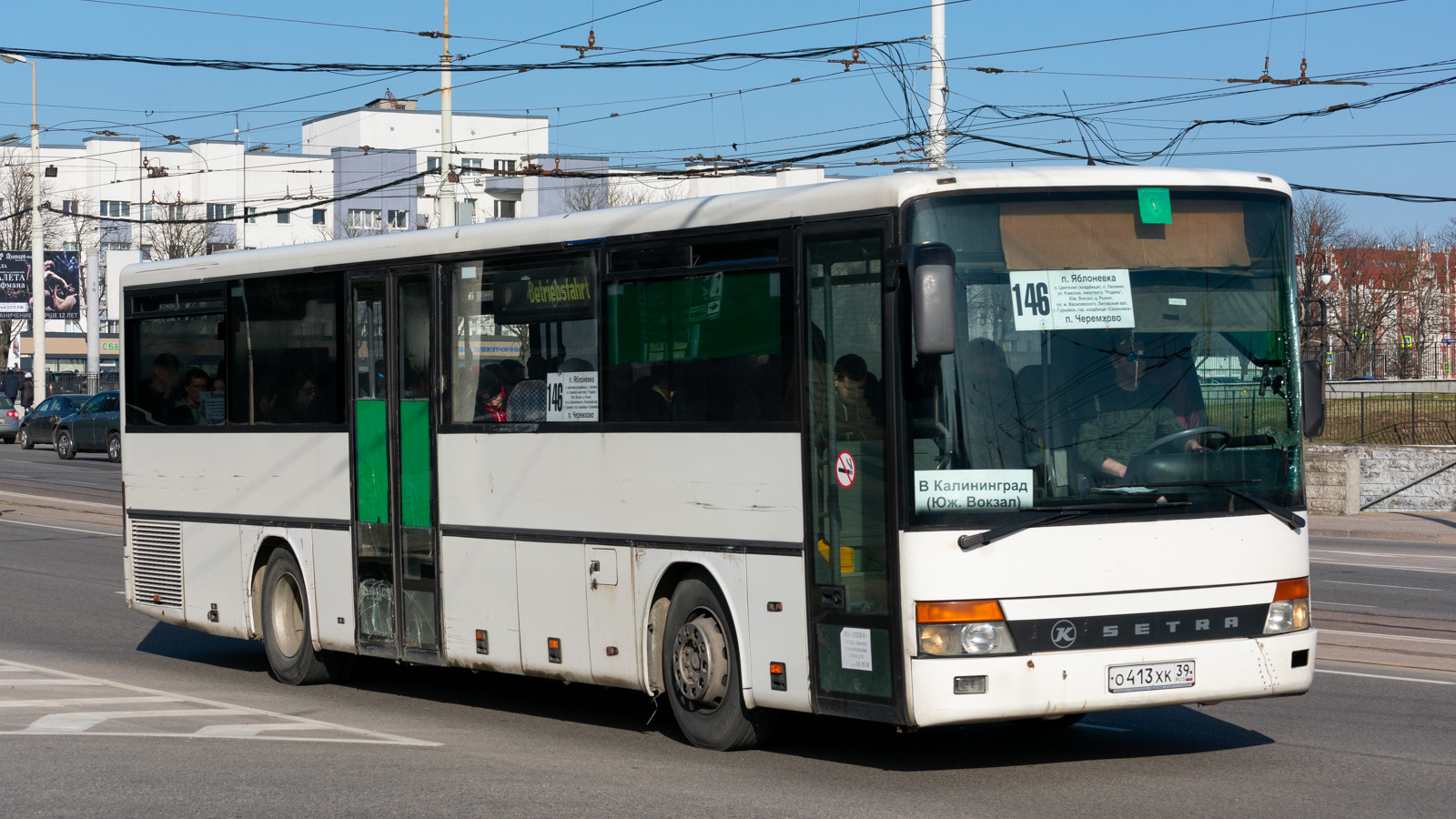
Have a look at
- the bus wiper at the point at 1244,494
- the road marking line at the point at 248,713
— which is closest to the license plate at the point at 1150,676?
the bus wiper at the point at 1244,494

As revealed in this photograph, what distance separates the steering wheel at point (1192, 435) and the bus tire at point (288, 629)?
6466 mm

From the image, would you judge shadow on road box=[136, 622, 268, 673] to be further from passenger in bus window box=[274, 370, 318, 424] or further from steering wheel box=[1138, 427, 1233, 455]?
steering wheel box=[1138, 427, 1233, 455]

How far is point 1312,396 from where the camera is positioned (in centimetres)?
804

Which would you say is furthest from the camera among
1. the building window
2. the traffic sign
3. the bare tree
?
the building window

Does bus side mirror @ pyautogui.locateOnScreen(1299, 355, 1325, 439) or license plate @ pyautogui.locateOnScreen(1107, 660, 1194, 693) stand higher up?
bus side mirror @ pyautogui.locateOnScreen(1299, 355, 1325, 439)

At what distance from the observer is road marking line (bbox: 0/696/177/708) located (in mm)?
10266

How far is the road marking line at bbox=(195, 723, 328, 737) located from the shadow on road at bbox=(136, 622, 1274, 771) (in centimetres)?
105

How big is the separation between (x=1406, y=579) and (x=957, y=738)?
12.0 meters

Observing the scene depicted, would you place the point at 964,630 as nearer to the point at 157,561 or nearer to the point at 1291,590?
the point at 1291,590

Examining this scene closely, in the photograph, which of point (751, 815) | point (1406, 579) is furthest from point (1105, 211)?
point (1406, 579)

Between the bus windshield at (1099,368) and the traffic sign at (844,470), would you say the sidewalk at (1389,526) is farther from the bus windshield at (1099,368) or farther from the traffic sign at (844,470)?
the traffic sign at (844,470)

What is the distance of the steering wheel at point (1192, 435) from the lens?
7.57m

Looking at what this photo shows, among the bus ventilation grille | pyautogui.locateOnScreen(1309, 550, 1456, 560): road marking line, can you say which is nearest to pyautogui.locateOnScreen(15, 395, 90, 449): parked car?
pyautogui.locateOnScreen(1309, 550, 1456, 560): road marking line

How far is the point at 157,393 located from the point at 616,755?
20.7 ft
